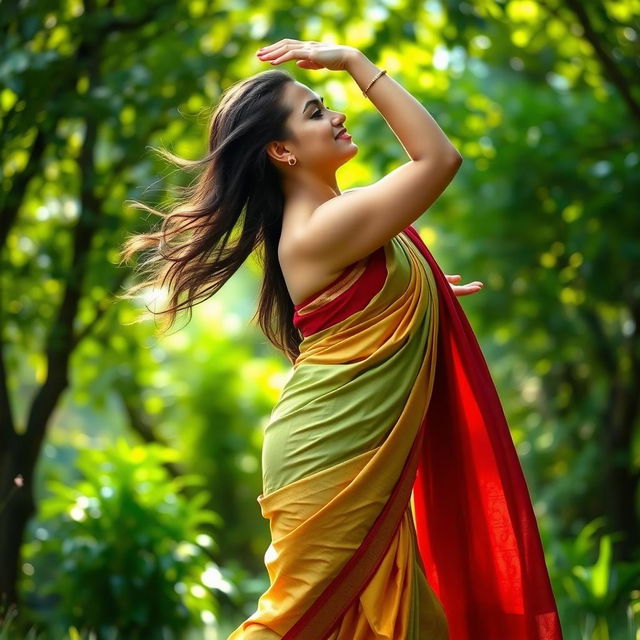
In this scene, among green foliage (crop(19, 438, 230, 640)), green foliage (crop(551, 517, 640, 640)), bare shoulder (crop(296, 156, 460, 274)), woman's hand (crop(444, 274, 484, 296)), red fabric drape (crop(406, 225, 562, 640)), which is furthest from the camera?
green foliage (crop(19, 438, 230, 640))

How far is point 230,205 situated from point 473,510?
88cm

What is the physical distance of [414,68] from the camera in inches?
232

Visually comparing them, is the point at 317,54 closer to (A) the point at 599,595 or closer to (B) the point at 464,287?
(B) the point at 464,287

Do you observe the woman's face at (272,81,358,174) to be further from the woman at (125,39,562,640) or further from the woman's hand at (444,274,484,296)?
the woman's hand at (444,274,484,296)

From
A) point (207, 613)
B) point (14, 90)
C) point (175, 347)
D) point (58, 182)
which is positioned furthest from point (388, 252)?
point (175, 347)

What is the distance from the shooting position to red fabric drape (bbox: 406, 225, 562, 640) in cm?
245

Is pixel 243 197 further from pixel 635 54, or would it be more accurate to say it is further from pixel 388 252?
pixel 635 54

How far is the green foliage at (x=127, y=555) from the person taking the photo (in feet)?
16.0

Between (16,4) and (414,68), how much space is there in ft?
8.25

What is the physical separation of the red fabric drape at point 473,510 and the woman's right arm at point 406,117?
0.33 meters

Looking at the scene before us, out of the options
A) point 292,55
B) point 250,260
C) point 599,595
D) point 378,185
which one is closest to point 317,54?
point 292,55

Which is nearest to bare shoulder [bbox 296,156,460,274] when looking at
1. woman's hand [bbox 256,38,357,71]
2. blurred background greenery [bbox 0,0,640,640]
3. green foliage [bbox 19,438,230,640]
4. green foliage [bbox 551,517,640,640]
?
woman's hand [bbox 256,38,357,71]

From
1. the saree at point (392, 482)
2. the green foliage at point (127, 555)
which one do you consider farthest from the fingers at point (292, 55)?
the green foliage at point (127, 555)

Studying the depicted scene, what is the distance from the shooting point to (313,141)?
8.07 feet
